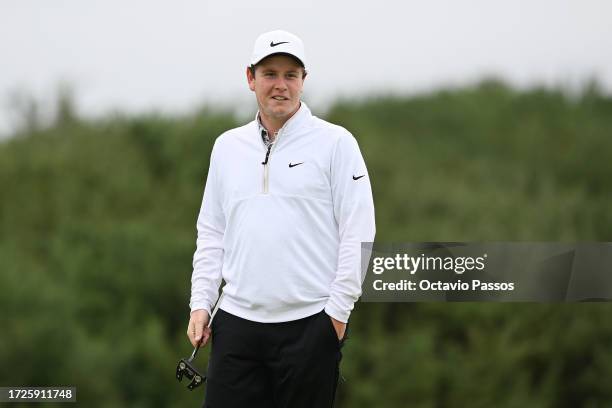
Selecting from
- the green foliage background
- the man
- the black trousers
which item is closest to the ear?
the man

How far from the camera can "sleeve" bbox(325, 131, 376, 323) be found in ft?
7.94

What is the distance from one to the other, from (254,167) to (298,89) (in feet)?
0.75

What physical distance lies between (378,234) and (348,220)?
13.7 metres

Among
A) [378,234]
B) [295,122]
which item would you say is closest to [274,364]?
[295,122]

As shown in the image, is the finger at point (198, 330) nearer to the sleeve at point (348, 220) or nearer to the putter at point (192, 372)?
the putter at point (192, 372)

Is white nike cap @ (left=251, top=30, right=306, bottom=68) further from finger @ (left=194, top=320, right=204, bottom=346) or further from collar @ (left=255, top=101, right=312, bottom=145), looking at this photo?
finger @ (left=194, top=320, right=204, bottom=346)

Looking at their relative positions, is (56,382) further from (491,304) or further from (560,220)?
(560,220)

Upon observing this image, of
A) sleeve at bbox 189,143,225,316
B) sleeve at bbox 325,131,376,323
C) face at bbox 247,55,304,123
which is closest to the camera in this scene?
sleeve at bbox 325,131,376,323

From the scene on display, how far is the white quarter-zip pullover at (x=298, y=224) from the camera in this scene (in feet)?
8.03

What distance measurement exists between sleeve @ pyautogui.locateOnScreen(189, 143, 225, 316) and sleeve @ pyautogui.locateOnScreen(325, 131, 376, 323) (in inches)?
→ 14.2

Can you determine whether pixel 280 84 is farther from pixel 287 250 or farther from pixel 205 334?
pixel 205 334

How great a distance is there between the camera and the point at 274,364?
248cm

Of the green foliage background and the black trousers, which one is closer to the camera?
the black trousers

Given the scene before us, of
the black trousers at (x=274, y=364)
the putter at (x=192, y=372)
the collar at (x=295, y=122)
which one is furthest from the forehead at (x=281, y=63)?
the putter at (x=192, y=372)
